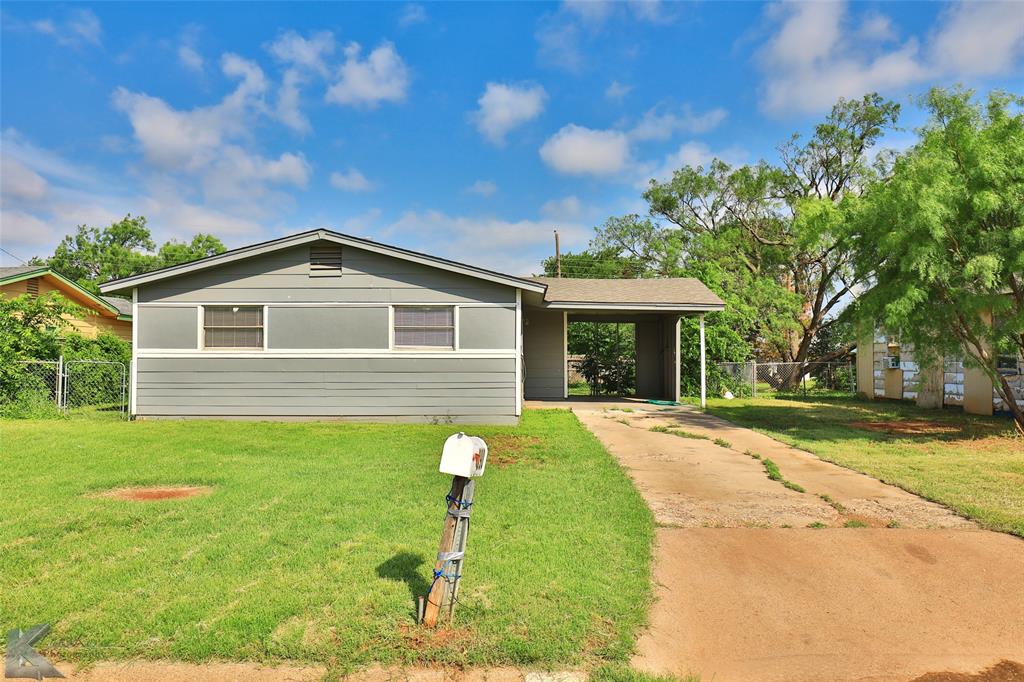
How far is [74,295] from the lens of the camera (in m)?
18.8

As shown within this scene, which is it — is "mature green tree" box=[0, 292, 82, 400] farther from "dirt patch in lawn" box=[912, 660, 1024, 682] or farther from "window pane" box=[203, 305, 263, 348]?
"dirt patch in lawn" box=[912, 660, 1024, 682]

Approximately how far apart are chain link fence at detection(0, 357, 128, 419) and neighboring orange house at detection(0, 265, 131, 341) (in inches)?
106

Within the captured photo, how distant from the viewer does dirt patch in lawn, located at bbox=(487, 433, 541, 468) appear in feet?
24.6

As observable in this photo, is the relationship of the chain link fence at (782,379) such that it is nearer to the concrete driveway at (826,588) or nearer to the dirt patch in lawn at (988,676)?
the concrete driveway at (826,588)

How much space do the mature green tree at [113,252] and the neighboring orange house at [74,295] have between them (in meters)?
24.0

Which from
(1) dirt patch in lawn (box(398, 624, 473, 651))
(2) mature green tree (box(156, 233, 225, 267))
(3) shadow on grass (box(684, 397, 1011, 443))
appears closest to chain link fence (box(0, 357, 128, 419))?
(1) dirt patch in lawn (box(398, 624, 473, 651))

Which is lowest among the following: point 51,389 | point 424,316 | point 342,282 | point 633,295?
point 51,389

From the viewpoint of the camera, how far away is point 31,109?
1645cm

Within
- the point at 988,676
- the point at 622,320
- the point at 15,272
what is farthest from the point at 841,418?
the point at 15,272

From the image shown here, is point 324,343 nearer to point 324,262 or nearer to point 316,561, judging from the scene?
point 324,262

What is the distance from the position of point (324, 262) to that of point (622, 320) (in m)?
9.29

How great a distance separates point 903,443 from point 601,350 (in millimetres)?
10450

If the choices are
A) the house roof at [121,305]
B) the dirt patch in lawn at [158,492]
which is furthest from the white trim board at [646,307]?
the house roof at [121,305]

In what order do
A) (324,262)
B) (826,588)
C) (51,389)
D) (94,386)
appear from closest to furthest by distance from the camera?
(826,588), (324,262), (51,389), (94,386)
